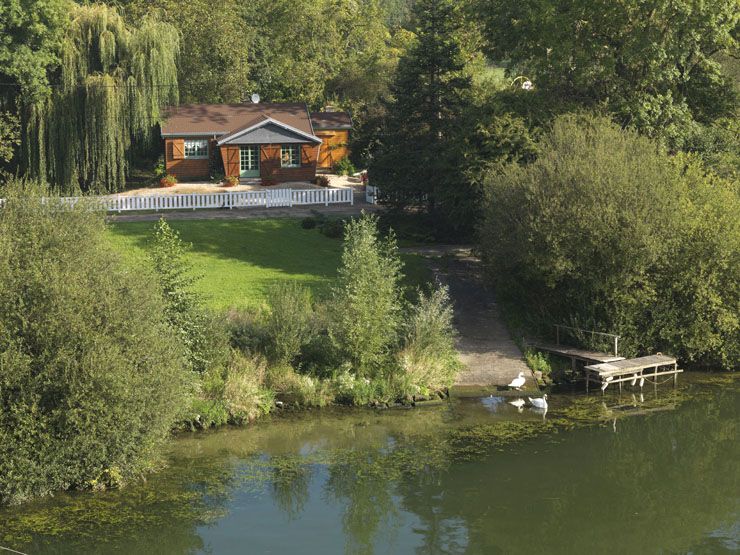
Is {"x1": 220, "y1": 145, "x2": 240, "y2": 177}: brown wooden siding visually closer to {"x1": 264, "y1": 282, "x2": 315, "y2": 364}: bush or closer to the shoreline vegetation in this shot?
the shoreline vegetation

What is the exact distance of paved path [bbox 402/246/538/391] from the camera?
27750 mm

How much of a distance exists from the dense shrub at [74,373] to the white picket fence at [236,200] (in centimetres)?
2089

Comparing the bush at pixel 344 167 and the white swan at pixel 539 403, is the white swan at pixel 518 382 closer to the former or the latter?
the white swan at pixel 539 403

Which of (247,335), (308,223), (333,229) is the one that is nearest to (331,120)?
(308,223)

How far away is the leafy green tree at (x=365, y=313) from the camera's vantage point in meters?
26.3

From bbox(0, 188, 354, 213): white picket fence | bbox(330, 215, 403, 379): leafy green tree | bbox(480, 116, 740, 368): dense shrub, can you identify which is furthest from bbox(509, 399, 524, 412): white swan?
bbox(0, 188, 354, 213): white picket fence

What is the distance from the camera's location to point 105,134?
144 feet

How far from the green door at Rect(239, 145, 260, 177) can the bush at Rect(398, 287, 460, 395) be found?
26007mm

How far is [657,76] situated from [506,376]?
43.4 ft

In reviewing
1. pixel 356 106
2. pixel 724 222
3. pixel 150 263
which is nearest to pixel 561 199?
pixel 724 222

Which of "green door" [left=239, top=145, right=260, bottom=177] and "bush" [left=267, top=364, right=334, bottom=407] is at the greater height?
"green door" [left=239, top=145, right=260, bottom=177]

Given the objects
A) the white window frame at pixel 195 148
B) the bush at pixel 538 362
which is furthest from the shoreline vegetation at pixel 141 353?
the white window frame at pixel 195 148

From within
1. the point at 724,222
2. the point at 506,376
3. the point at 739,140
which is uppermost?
the point at 739,140

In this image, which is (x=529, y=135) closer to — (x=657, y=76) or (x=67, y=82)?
(x=657, y=76)
